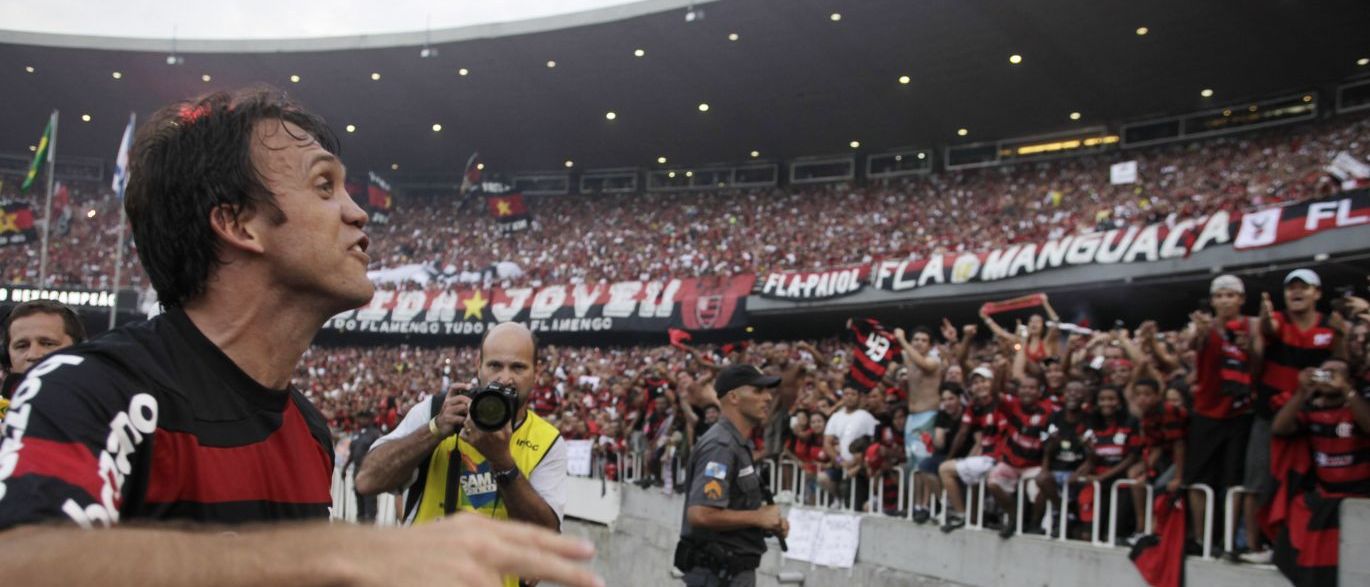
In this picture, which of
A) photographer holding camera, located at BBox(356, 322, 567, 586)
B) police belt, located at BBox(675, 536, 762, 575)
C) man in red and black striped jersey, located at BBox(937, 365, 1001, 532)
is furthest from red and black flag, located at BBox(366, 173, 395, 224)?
photographer holding camera, located at BBox(356, 322, 567, 586)

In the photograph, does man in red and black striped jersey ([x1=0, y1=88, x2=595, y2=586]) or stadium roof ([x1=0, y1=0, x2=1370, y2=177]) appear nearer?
man in red and black striped jersey ([x1=0, y1=88, x2=595, y2=586])

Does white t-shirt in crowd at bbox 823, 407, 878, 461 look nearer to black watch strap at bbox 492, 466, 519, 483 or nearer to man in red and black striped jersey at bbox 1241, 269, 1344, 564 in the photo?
man in red and black striped jersey at bbox 1241, 269, 1344, 564

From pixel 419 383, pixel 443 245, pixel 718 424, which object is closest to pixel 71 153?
pixel 443 245

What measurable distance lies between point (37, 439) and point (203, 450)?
33cm

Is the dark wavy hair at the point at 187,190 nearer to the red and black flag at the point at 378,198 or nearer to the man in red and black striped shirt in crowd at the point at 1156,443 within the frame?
the man in red and black striped shirt in crowd at the point at 1156,443

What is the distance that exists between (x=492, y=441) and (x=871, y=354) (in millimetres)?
9045

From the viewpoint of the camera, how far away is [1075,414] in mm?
9039

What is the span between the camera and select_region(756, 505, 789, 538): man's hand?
19.2 ft

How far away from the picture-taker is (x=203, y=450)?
5.57 feet

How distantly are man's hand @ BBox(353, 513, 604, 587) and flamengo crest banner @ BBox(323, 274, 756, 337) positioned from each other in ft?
105

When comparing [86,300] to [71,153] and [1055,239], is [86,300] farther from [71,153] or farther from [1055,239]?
[1055,239]

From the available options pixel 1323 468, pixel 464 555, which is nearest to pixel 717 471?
pixel 1323 468

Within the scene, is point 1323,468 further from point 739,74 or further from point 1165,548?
point 739,74

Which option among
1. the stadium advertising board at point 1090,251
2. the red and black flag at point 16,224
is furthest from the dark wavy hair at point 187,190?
the red and black flag at point 16,224
